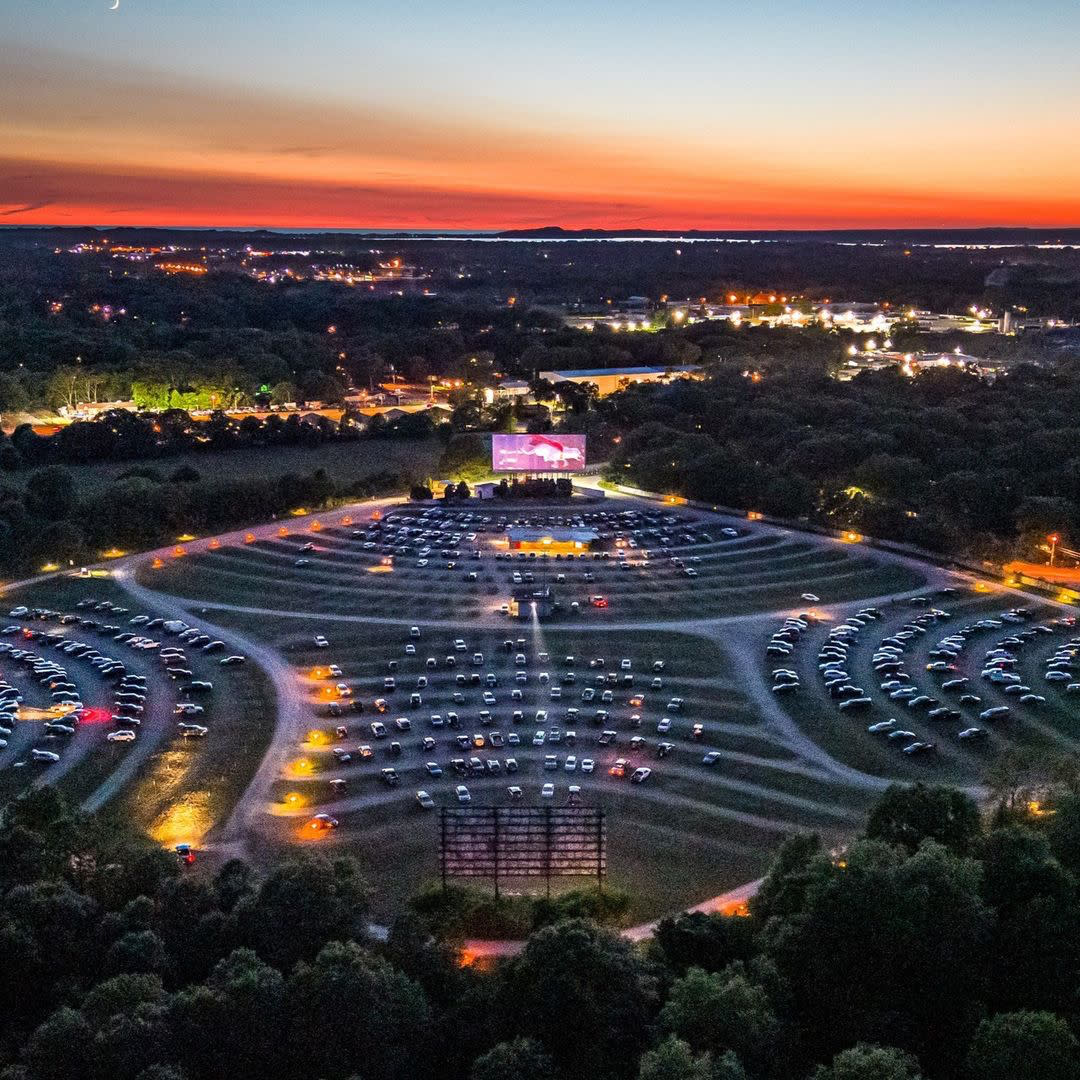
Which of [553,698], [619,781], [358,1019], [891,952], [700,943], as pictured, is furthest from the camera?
[553,698]

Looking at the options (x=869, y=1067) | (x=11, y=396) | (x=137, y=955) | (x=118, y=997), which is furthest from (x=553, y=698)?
(x=11, y=396)

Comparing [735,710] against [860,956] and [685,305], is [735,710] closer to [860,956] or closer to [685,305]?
[860,956]

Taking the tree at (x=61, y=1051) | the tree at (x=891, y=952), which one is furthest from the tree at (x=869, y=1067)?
the tree at (x=61, y=1051)

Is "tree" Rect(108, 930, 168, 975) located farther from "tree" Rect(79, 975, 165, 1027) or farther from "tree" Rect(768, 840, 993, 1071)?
"tree" Rect(768, 840, 993, 1071)

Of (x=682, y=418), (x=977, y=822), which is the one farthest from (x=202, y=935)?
(x=682, y=418)

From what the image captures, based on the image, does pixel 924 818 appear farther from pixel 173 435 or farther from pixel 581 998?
pixel 173 435

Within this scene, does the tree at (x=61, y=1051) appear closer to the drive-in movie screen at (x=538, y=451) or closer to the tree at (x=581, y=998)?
the tree at (x=581, y=998)

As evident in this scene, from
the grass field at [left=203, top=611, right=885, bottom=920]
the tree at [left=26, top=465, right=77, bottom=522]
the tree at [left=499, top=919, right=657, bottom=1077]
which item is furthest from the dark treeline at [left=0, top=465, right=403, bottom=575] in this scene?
the tree at [left=499, top=919, right=657, bottom=1077]
